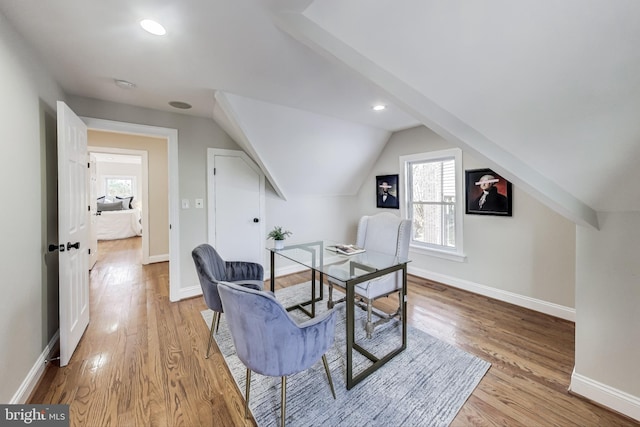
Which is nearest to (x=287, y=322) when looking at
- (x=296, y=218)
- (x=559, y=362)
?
(x=559, y=362)

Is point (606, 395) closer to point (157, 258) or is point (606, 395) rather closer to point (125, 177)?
point (157, 258)

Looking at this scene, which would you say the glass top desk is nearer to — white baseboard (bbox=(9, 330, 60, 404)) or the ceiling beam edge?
the ceiling beam edge

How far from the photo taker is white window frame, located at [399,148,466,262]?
3348mm

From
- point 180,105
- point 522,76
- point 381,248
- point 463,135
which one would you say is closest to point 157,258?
point 180,105

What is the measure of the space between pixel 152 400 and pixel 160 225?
13.9 ft

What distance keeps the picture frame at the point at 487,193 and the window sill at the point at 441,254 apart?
0.61 meters

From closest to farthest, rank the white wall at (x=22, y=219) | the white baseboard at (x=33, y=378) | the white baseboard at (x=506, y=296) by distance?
the white wall at (x=22, y=219)
the white baseboard at (x=33, y=378)
the white baseboard at (x=506, y=296)

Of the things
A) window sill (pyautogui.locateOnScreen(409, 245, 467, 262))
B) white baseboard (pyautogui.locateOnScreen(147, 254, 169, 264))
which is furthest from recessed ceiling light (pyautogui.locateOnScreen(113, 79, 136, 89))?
window sill (pyautogui.locateOnScreen(409, 245, 467, 262))

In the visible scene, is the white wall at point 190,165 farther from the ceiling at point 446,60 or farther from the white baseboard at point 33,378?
the white baseboard at point 33,378

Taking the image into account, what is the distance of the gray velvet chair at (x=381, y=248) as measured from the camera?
2209mm

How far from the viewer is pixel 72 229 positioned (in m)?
2.11

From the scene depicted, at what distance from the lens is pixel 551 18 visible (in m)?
0.96

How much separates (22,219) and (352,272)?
7.39ft

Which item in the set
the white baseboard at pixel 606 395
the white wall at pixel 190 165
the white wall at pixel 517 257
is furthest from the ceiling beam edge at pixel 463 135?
the white wall at pixel 190 165
